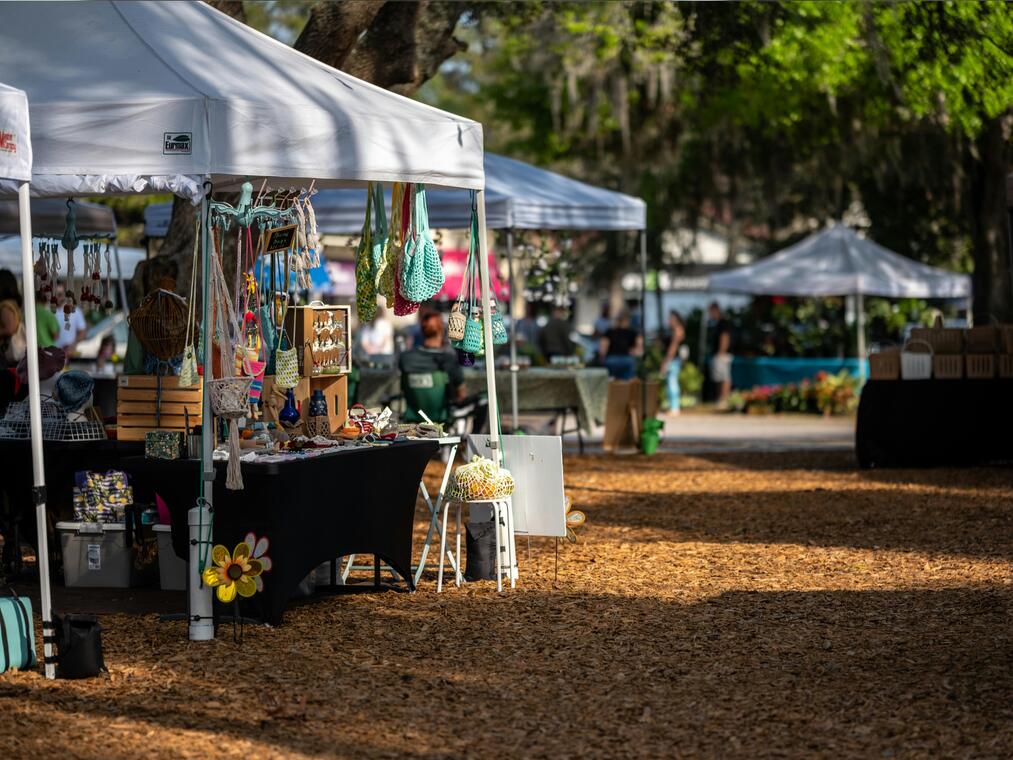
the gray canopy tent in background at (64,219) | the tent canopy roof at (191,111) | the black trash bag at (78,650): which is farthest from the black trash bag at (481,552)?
the gray canopy tent in background at (64,219)

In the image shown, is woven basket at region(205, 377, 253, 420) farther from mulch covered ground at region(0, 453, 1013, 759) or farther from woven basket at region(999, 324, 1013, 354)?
woven basket at region(999, 324, 1013, 354)

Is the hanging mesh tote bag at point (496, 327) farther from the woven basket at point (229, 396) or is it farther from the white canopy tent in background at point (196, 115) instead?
the woven basket at point (229, 396)

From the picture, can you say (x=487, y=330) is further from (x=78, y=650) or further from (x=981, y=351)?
(x=981, y=351)

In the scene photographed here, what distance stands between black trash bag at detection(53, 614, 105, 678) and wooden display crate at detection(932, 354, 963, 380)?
9175 millimetres

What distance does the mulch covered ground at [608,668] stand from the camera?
5.02 m

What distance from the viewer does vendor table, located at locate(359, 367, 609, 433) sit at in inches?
568

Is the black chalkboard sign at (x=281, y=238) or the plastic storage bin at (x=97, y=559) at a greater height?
the black chalkboard sign at (x=281, y=238)

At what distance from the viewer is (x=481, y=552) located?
788cm

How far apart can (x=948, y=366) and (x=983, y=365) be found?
298 mm

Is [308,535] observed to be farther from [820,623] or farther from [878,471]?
[878,471]

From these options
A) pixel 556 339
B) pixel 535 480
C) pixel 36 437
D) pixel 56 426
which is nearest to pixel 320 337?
pixel 535 480

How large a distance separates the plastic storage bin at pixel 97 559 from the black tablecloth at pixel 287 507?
1.94 feet

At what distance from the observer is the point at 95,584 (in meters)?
7.73

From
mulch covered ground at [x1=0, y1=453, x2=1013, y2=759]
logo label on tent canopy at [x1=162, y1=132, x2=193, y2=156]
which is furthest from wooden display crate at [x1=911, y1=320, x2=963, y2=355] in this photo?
logo label on tent canopy at [x1=162, y1=132, x2=193, y2=156]
